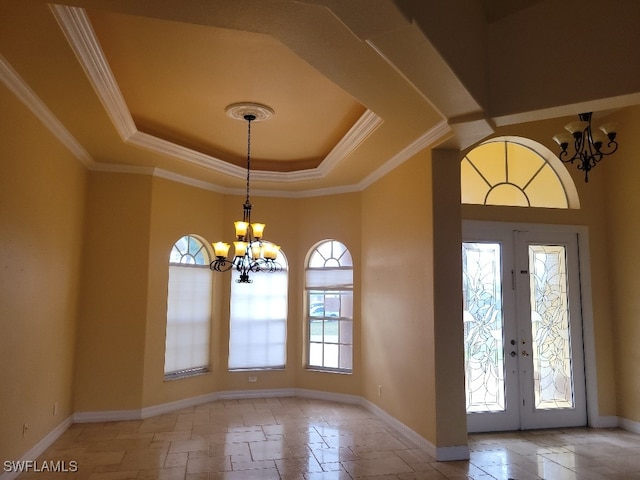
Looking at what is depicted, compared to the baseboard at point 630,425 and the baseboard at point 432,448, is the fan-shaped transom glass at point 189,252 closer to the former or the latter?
the baseboard at point 432,448

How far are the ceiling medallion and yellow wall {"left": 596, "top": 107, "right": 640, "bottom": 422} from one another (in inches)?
164

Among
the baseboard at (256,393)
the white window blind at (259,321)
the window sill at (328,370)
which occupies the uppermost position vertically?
the white window blind at (259,321)

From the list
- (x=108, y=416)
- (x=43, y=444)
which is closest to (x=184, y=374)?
(x=108, y=416)

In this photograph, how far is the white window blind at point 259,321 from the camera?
657 cm

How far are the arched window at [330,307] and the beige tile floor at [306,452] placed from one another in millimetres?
1134

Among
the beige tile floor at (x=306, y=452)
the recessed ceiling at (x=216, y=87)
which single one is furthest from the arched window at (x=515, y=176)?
the beige tile floor at (x=306, y=452)

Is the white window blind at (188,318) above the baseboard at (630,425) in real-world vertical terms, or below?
above

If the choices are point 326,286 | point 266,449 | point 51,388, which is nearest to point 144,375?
point 51,388

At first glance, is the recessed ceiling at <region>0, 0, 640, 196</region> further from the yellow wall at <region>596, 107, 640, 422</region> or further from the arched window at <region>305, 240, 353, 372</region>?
the yellow wall at <region>596, 107, 640, 422</region>

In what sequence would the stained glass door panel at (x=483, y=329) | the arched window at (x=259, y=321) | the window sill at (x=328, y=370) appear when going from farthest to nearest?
the arched window at (x=259, y=321), the window sill at (x=328, y=370), the stained glass door panel at (x=483, y=329)

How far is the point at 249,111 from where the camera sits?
452 cm

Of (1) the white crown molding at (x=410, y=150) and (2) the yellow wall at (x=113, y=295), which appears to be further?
(2) the yellow wall at (x=113, y=295)

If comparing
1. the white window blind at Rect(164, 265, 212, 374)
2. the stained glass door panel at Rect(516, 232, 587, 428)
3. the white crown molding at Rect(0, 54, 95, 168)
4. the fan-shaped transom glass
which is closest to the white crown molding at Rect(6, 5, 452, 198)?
the white crown molding at Rect(0, 54, 95, 168)

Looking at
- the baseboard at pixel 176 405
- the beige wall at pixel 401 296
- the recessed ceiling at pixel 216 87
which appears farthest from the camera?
the baseboard at pixel 176 405
